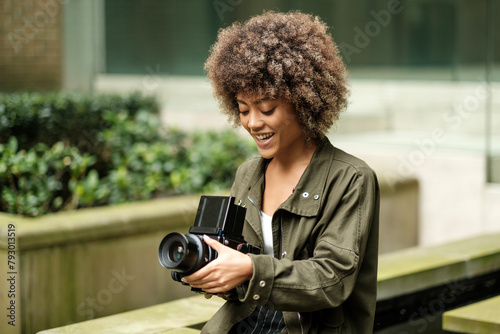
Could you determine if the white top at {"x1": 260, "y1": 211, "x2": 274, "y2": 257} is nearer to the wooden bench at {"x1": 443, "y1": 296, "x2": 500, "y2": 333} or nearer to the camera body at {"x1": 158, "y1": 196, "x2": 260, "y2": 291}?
the camera body at {"x1": 158, "y1": 196, "x2": 260, "y2": 291}

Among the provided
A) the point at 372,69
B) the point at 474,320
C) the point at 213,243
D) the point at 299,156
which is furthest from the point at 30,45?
the point at 213,243

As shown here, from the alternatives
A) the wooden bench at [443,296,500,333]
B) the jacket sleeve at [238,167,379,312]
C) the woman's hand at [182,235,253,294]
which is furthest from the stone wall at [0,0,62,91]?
the woman's hand at [182,235,253,294]

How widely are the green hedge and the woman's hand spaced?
274 cm

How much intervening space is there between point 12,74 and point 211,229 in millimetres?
7548

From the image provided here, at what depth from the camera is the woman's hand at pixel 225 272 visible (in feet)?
7.28

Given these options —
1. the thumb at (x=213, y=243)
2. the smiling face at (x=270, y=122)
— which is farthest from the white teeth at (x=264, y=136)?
the thumb at (x=213, y=243)

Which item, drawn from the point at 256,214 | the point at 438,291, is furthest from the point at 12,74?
the point at 256,214

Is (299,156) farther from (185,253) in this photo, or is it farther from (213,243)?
(185,253)

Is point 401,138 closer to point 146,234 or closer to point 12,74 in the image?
point 146,234

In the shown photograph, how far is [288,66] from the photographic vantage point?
2.46 m

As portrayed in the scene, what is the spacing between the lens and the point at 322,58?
99.3 inches

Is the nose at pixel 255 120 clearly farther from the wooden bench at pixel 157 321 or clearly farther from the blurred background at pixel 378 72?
the blurred background at pixel 378 72

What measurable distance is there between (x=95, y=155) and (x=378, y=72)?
291cm

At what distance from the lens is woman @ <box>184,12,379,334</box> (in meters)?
2.32
